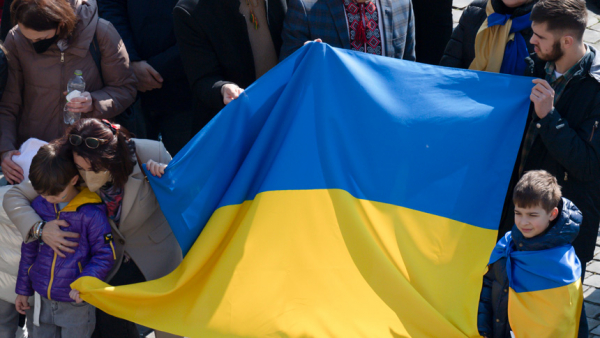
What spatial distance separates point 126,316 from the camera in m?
3.60

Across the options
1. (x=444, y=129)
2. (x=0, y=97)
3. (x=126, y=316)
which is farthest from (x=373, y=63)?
(x=0, y=97)

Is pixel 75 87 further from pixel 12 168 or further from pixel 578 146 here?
pixel 578 146

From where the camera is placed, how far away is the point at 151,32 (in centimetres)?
504

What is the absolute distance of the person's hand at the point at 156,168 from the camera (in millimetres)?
3764

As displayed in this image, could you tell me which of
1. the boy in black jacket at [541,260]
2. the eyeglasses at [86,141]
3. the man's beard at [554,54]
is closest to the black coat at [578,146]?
the man's beard at [554,54]

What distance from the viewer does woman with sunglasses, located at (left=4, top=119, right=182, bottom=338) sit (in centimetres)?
360

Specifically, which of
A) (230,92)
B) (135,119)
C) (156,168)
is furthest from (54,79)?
(230,92)

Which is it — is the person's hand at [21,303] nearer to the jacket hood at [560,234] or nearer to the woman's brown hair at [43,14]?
Result: the woman's brown hair at [43,14]

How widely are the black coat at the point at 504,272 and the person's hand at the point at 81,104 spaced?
2541 mm

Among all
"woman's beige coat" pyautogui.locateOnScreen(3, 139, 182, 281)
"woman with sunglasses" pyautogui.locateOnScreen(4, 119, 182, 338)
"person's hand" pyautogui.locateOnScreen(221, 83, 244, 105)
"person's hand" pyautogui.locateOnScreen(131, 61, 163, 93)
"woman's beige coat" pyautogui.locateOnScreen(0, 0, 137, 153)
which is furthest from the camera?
"person's hand" pyautogui.locateOnScreen(131, 61, 163, 93)

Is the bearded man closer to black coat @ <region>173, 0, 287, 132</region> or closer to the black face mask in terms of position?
black coat @ <region>173, 0, 287, 132</region>

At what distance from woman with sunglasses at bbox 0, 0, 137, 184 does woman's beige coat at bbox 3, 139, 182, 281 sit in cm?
46

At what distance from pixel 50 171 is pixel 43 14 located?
1.01 meters

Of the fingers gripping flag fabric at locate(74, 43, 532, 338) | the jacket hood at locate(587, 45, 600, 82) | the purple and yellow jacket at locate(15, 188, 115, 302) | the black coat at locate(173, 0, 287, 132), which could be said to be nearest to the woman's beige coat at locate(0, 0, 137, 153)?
the black coat at locate(173, 0, 287, 132)
